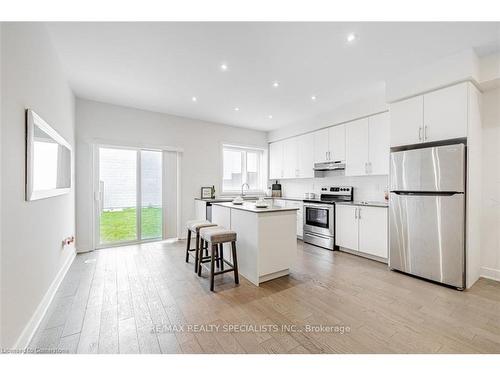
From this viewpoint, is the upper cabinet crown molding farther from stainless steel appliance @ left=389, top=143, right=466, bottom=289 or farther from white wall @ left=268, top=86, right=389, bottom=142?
stainless steel appliance @ left=389, top=143, right=466, bottom=289

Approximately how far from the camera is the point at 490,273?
9.07ft

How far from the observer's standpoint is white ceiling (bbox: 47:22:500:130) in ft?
6.86

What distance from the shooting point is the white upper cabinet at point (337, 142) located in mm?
4223

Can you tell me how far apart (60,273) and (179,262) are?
144 centimetres

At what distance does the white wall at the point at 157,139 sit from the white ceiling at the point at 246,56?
0.39 m

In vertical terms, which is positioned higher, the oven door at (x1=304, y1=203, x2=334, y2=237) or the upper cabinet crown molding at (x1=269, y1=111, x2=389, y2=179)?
the upper cabinet crown molding at (x1=269, y1=111, x2=389, y2=179)

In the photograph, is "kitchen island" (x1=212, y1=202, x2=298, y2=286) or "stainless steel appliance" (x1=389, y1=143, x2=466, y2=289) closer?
"stainless steel appliance" (x1=389, y1=143, x2=466, y2=289)

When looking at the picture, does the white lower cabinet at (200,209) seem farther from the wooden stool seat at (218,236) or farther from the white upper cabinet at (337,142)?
the white upper cabinet at (337,142)

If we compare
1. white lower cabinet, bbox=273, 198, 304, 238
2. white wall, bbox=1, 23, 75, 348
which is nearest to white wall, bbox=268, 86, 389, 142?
white lower cabinet, bbox=273, 198, 304, 238

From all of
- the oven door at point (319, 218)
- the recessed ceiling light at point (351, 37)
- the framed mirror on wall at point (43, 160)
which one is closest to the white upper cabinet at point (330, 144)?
the oven door at point (319, 218)

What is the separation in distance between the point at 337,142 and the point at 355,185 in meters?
0.94

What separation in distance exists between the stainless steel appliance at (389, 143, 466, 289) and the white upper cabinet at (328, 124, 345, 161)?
1.23m

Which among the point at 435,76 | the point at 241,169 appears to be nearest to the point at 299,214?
the point at 241,169

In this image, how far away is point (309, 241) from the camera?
179 inches
